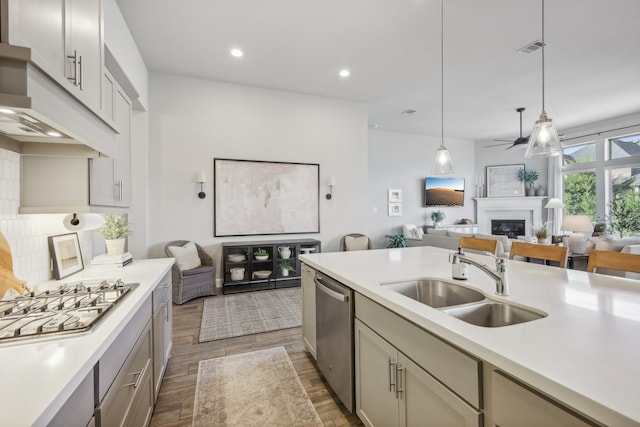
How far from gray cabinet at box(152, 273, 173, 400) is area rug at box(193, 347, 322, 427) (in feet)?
0.99

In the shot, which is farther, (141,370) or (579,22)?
(579,22)

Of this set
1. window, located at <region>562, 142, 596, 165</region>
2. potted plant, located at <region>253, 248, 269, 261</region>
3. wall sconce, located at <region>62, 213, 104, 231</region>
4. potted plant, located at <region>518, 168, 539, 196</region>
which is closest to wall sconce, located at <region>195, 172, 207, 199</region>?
potted plant, located at <region>253, 248, 269, 261</region>

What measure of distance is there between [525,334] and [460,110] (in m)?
6.06

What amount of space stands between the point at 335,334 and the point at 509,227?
8167mm

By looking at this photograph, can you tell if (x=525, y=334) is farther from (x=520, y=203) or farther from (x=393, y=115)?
(x=520, y=203)

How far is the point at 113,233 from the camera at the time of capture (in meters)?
2.25

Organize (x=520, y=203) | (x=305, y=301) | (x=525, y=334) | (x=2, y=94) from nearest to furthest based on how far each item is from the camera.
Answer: (x=2, y=94) < (x=525, y=334) < (x=305, y=301) < (x=520, y=203)

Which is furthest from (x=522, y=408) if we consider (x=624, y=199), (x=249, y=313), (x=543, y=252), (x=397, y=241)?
(x=624, y=199)

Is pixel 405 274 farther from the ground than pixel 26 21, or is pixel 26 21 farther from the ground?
pixel 26 21

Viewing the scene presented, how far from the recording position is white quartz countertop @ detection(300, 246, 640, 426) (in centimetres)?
60

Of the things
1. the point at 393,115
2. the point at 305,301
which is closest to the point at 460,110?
the point at 393,115

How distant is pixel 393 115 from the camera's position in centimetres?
627

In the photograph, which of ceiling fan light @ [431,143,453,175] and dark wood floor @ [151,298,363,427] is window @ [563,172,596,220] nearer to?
ceiling fan light @ [431,143,453,175]

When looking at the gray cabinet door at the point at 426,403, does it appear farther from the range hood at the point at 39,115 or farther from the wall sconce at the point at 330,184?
the wall sconce at the point at 330,184
